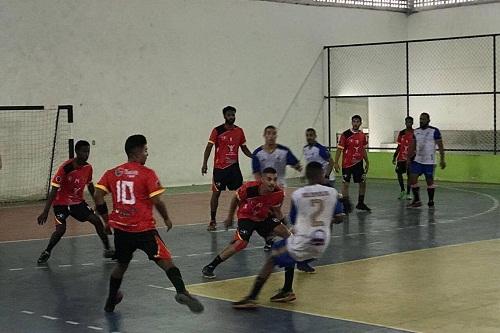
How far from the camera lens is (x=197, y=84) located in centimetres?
2795

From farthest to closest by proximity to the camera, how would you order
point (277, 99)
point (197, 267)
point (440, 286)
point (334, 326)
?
point (277, 99) < point (197, 267) < point (440, 286) < point (334, 326)

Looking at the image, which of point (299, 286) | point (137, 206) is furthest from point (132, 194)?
point (299, 286)

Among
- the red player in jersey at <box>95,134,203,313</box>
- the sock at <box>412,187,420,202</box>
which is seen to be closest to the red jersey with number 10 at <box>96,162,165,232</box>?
the red player in jersey at <box>95,134,203,313</box>

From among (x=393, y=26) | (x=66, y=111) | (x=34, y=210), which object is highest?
(x=393, y=26)

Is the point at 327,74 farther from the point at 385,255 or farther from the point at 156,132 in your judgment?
the point at 385,255

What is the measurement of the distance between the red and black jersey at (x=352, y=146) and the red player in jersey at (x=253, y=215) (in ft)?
27.0

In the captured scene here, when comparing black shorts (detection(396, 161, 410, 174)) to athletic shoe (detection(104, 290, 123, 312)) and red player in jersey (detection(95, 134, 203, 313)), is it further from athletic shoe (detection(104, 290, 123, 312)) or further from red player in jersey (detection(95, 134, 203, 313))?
red player in jersey (detection(95, 134, 203, 313))

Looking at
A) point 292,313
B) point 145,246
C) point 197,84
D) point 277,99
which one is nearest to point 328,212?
point 292,313

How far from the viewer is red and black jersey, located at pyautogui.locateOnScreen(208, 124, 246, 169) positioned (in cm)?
1728

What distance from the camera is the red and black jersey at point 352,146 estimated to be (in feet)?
65.5

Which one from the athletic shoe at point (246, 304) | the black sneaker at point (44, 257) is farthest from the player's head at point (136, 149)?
the black sneaker at point (44, 257)

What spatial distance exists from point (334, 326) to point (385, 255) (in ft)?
15.7

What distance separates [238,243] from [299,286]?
36.5 inches

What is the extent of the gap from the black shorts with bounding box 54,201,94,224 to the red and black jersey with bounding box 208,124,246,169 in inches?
164
